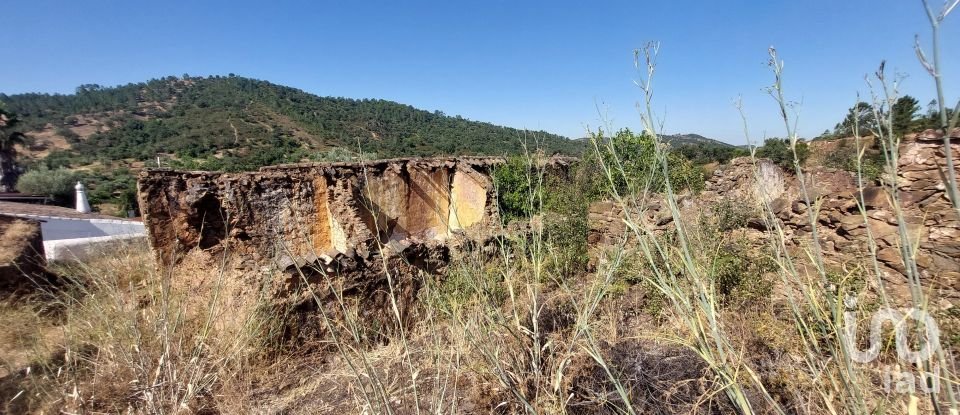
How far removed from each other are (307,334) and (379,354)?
1163mm

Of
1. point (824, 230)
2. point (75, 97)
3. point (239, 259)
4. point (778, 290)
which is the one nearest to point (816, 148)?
point (824, 230)

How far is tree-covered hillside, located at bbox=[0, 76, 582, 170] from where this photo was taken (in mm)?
33688

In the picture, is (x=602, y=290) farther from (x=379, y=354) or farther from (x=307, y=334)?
(x=307, y=334)

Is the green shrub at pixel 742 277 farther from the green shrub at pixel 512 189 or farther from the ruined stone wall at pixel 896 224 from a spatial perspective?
the green shrub at pixel 512 189

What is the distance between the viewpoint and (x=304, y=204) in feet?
32.0

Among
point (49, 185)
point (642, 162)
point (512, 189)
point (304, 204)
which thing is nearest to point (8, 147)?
point (49, 185)

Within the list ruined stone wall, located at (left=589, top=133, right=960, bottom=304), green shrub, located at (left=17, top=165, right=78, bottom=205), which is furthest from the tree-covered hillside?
ruined stone wall, located at (left=589, top=133, right=960, bottom=304)

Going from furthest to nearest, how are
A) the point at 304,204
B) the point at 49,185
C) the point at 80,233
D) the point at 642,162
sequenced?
the point at 49,185, the point at 80,233, the point at 304,204, the point at 642,162

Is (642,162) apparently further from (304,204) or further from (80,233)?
(80,233)

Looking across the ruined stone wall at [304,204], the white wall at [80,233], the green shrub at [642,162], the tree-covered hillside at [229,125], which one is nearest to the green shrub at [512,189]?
the ruined stone wall at [304,204]

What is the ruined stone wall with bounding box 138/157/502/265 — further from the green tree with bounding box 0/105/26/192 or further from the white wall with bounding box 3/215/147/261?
the green tree with bounding box 0/105/26/192

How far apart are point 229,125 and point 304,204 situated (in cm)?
3697

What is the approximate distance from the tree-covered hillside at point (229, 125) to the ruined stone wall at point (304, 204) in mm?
15769

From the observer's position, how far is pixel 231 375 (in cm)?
338
